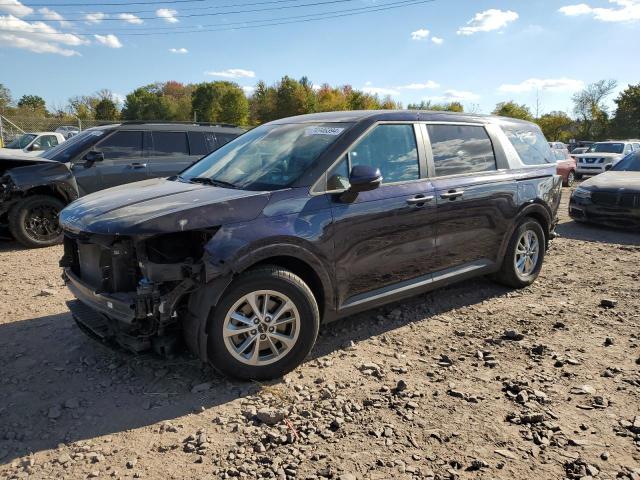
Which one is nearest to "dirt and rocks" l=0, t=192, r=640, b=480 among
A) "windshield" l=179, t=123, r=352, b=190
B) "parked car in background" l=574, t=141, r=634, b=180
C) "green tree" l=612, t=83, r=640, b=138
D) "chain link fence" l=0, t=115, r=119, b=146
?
"windshield" l=179, t=123, r=352, b=190

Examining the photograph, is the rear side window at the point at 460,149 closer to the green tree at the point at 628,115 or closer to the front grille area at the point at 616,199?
the front grille area at the point at 616,199

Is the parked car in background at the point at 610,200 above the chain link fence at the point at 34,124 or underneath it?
underneath

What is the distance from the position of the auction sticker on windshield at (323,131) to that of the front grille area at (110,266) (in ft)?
5.79

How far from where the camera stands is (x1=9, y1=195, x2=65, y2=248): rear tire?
23.5 ft

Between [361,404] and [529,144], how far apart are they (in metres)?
3.87

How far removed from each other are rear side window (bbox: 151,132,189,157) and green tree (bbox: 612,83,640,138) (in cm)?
5870

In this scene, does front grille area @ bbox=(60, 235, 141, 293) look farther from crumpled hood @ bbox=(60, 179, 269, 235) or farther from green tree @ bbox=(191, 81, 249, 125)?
green tree @ bbox=(191, 81, 249, 125)

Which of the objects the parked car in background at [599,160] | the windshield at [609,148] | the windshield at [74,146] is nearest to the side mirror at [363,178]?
the windshield at [74,146]

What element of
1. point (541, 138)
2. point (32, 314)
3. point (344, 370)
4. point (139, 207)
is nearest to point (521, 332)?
point (344, 370)

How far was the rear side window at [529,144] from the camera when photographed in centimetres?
541

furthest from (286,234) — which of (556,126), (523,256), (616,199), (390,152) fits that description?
(556,126)

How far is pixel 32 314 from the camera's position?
4.71 meters

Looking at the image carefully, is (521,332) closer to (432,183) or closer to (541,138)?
(432,183)

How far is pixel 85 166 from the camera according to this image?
308 inches
